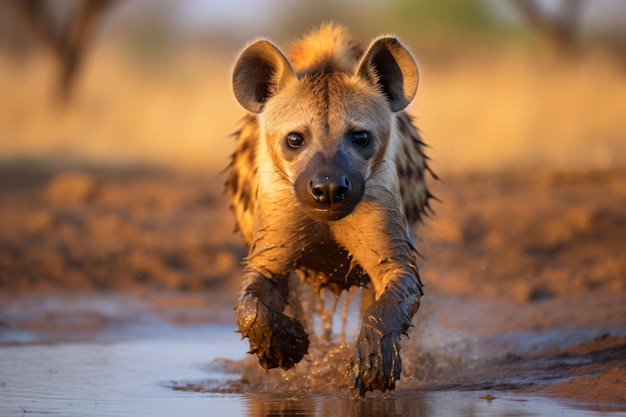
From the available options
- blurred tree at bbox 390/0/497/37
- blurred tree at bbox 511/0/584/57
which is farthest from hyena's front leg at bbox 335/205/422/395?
blurred tree at bbox 390/0/497/37

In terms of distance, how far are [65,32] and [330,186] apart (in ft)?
40.7

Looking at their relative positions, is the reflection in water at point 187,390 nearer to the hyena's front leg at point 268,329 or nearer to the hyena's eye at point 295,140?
the hyena's front leg at point 268,329

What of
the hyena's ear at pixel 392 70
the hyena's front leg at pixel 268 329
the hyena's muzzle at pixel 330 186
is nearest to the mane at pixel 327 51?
the hyena's ear at pixel 392 70

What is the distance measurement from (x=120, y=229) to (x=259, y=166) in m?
4.37

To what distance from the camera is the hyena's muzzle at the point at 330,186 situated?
13.4 feet

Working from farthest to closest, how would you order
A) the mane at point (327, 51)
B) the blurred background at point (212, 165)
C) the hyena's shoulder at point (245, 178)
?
the blurred background at point (212, 165) → the hyena's shoulder at point (245, 178) → the mane at point (327, 51)

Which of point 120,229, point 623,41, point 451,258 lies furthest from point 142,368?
point 623,41

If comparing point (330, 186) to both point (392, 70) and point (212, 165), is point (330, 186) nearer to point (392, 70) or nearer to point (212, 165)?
point (392, 70)

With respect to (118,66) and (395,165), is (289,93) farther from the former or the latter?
(118,66)

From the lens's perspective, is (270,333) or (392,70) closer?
(270,333)

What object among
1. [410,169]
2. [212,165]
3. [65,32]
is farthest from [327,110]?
[65,32]

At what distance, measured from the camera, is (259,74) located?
454 centimetres

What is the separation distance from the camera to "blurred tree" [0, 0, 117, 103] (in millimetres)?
15516

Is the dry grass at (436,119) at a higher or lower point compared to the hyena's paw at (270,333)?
higher
